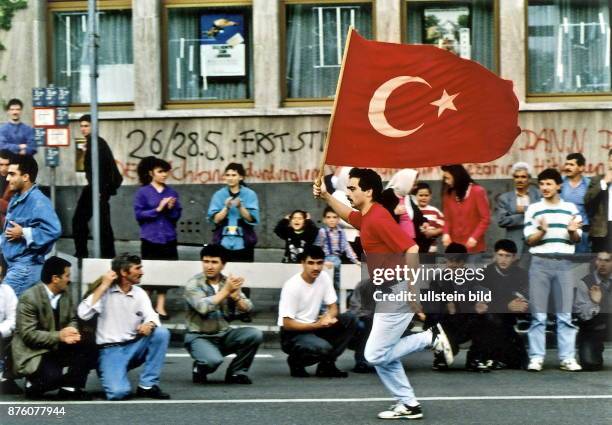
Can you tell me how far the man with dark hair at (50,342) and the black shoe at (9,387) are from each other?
12.2 inches

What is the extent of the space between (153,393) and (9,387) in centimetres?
125

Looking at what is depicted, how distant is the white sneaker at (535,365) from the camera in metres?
13.1

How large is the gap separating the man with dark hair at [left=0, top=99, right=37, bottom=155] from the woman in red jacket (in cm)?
601

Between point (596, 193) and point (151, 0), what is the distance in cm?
766

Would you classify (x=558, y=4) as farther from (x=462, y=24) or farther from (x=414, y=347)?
(x=414, y=347)

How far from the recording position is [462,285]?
13945 mm

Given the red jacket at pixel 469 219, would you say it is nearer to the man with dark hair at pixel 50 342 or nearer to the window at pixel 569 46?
the man with dark hair at pixel 50 342

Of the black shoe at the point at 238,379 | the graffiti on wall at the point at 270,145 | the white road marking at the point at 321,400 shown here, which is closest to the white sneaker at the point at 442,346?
the white road marking at the point at 321,400

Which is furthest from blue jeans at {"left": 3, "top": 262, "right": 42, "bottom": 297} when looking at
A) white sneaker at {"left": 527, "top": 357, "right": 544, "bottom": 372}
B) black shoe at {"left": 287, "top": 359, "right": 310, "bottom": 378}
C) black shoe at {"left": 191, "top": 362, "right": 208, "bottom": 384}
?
white sneaker at {"left": 527, "top": 357, "right": 544, "bottom": 372}

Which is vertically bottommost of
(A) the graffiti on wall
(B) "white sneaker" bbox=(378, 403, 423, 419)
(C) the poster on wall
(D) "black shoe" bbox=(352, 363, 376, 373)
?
(D) "black shoe" bbox=(352, 363, 376, 373)

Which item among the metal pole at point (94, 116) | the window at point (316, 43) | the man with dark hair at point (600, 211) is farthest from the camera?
the window at point (316, 43)

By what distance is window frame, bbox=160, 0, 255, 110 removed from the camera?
20.4 meters

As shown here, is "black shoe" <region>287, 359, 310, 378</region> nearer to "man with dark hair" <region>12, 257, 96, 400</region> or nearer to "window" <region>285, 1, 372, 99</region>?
"man with dark hair" <region>12, 257, 96, 400</region>

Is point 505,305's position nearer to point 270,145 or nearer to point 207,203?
point 270,145
